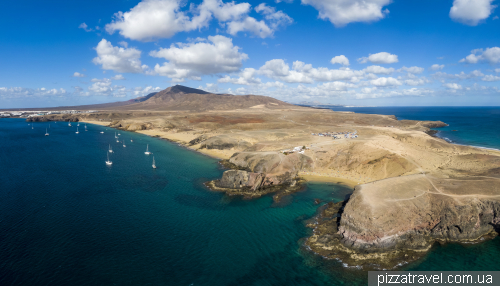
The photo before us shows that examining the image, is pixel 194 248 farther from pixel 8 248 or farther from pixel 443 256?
pixel 443 256

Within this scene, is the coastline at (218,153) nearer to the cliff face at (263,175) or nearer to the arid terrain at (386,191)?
the arid terrain at (386,191)

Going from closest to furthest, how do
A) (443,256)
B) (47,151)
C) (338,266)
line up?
(338,266), (443,256), (47,151)

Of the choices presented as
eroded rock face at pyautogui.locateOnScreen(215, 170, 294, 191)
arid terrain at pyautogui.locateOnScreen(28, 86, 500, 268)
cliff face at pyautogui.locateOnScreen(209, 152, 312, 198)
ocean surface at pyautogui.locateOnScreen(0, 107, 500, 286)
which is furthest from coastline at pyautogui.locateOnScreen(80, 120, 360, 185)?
eroded rock face at pyautogui.locateOnScreen(215, 170, 294, 191)

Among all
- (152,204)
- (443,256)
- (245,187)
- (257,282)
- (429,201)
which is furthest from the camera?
(245,187)

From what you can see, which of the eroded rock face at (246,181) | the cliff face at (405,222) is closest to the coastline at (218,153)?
the eroded rock face at (246,181)

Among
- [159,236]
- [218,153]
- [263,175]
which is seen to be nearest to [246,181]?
[263,175]

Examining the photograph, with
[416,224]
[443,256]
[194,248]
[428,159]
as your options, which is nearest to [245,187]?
[194,248]
